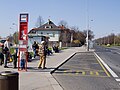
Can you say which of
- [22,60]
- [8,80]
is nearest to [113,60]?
[22,60]

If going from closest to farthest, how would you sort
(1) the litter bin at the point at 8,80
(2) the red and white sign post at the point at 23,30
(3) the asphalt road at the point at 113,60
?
(1) the litter bin at the point at 8,80 → (2) the red and white sign post at the point at 23,30 → (3) the asphalt road at the point at 113,60

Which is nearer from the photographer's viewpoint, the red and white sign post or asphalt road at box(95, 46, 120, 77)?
the red and white sign post

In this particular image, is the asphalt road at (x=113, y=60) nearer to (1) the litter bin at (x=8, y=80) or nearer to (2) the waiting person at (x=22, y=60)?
(2) the waiting person at (x=22, y=60)

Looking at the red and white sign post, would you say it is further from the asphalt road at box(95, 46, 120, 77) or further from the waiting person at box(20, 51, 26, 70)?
the asphalt road at box(95, 46, 120, 77)

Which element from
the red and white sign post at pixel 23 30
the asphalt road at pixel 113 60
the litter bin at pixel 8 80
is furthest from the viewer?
the asphalt road at pixel 113 60

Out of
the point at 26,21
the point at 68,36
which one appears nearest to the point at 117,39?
the point at 68,36

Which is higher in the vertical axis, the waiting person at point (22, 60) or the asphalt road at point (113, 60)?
the waiting person at point (22, 60)

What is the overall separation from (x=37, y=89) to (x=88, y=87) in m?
A: 2.05

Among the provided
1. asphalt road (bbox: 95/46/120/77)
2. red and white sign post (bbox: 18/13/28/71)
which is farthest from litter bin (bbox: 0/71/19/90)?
asphalt road (bbox: 95/46/120/77)

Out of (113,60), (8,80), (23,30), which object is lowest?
(113,60)

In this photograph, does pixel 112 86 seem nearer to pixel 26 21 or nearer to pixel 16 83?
pixel 16 83

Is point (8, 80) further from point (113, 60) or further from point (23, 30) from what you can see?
point (113, 60)

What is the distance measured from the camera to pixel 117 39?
158500 millimetres

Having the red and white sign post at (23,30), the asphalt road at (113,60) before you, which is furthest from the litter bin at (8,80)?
the asphalt road at (113,60)
